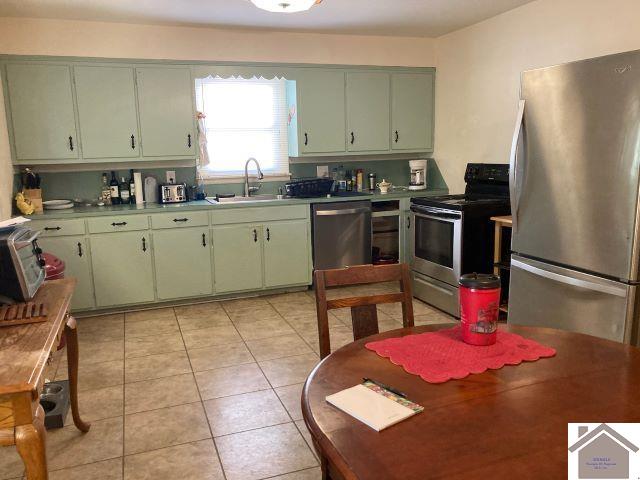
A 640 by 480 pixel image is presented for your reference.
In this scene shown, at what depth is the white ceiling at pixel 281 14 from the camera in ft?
12.5

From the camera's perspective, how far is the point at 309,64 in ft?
16.1

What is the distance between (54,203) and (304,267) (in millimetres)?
2238

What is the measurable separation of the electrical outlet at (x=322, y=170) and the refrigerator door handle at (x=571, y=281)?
253 centimetres

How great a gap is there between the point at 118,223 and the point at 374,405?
3.58m

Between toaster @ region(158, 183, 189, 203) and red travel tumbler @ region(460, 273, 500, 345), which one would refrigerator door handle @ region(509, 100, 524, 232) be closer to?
red travel tumbler @ region(460, 273, 500, 345)

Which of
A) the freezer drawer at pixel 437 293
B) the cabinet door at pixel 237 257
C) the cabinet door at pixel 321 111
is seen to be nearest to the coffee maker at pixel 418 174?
the cabinet door at pixel 321 111

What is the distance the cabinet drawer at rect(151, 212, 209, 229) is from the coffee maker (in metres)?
2.20

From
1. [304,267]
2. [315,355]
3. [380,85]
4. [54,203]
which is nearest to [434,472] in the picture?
[315,355]

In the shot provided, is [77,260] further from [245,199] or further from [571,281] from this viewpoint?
[571,281]

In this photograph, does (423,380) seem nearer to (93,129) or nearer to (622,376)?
(622,376)

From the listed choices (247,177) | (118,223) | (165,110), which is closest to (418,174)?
(247,177)

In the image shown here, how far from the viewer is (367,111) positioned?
203 inches

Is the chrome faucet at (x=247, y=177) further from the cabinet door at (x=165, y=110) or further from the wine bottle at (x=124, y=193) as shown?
the wine bottle at (x=124, y=193)

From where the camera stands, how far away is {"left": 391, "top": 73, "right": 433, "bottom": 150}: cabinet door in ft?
17.2
